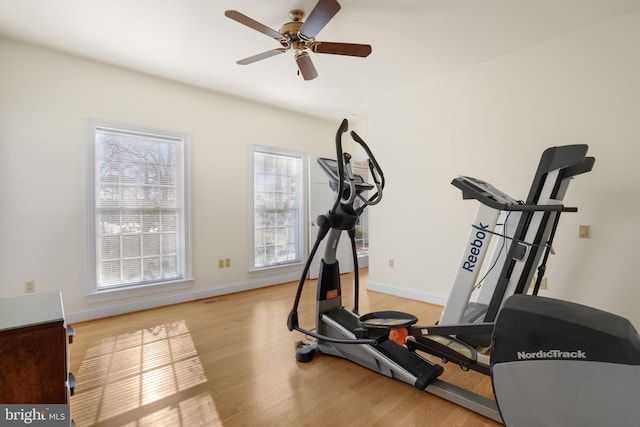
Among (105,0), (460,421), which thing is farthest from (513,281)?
(105,0)

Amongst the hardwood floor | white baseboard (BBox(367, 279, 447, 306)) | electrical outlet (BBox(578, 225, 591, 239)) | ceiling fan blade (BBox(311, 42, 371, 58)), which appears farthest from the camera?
white baseboard (BBox(367, 279, 447, 306))

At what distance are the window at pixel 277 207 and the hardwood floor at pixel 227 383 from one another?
171 cm

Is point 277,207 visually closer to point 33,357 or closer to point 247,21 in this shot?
point 247,21

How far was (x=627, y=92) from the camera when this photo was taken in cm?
246

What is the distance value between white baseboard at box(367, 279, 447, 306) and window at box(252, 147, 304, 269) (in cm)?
135

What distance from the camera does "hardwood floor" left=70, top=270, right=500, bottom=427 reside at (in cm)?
164

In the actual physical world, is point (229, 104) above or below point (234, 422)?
above

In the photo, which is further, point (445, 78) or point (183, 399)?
point (445, 78)

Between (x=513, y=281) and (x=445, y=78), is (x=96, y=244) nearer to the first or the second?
(x=513, y=281)

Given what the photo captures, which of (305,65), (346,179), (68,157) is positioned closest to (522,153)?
(346,179)

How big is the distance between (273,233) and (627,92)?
4.10 meters

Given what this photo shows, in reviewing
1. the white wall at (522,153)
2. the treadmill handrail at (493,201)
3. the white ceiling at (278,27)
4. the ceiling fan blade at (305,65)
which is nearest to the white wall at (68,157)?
the white ceiling at (278,27)

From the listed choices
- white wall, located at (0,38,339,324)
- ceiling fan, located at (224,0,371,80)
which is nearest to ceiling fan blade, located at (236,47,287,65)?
ceiling fan, located at (224,0,371,80)

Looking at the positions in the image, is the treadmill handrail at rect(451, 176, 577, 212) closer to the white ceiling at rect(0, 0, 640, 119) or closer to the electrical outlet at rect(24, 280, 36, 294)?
the white ceiling at rect(0, 0, 640, 119)
